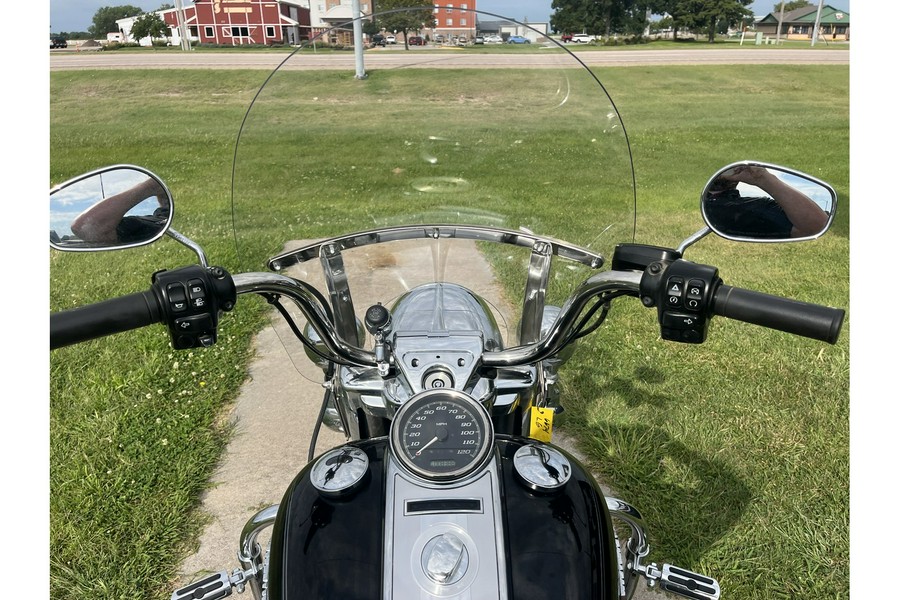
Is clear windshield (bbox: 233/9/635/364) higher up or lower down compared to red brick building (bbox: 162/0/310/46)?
lower down

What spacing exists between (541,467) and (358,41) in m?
1.13

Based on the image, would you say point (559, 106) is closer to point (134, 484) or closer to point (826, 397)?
point (134, 484)

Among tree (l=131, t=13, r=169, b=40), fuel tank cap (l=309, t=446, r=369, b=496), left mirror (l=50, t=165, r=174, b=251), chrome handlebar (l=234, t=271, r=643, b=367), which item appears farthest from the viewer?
tree (l=131, t=13, r=169, b=40)

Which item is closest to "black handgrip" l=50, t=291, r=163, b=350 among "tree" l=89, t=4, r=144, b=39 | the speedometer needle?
the speedometer needle

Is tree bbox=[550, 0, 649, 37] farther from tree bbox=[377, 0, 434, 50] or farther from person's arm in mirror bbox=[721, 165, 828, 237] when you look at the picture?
person's arm in mirror bbox=[721, 165, 828, 237]

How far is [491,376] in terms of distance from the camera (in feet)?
4.51

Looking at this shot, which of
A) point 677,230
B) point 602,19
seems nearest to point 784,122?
point 677,230

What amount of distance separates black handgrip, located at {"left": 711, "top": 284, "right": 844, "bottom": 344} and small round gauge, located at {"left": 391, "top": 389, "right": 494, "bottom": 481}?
19.5 inches

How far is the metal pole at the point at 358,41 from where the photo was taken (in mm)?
1536

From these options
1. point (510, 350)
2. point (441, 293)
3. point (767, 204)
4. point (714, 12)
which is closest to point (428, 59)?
point (441, 293)

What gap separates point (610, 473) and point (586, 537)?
189cm

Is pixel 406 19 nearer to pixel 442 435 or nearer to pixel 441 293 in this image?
pixel 441 293

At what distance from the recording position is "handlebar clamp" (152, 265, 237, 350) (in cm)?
116

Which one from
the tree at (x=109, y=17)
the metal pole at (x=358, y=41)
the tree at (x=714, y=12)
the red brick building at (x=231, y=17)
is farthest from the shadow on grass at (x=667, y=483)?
the tree at (x=109, y=17)
